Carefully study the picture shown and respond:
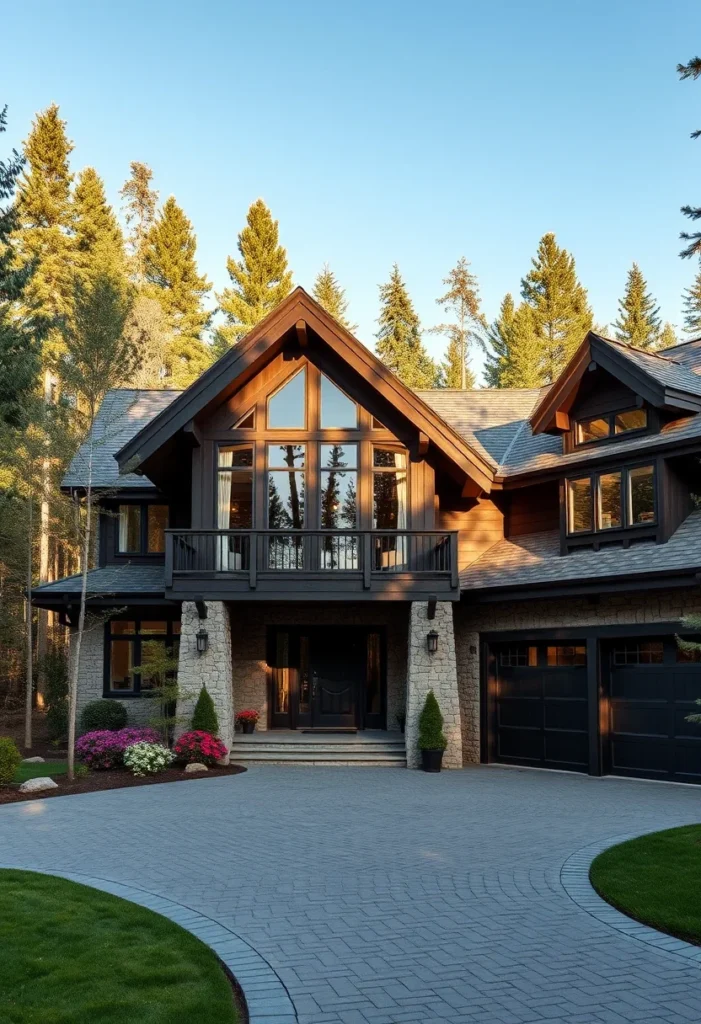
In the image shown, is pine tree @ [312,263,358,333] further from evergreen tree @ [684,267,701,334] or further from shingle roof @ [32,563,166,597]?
shingle roof @ [32,563,166,597]

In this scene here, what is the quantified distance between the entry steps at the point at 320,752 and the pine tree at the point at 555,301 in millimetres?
31559

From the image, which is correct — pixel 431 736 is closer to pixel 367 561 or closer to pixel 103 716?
pixel 367 561

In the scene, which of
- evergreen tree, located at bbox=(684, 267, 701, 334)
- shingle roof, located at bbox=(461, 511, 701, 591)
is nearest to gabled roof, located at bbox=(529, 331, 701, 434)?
shingle roof, located at bbox=(461, 511, 701, 591)

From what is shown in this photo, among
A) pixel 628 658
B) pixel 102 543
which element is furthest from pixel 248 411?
pixel 628 658

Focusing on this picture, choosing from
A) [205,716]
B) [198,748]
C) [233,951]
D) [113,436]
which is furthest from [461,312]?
[233,951]

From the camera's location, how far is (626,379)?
54.9 feet

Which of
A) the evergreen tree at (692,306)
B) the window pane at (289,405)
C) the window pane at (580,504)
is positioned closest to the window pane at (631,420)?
the window pane at (580,504)

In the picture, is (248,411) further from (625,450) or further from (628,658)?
(628,658)

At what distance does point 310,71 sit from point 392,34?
65.4 inches

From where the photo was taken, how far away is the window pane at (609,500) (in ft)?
55.5

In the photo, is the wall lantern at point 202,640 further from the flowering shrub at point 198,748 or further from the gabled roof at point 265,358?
the gabled roof at point 265,358

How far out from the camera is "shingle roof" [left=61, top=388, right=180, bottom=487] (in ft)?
68.3

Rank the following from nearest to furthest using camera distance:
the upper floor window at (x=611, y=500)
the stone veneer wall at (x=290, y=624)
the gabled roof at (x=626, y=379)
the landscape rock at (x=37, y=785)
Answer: the landscape rock at (x=37, y=785)
the gabled roof at (x=626, y=379)
the upper floor window at (x=611, y=500)
the stone veneer wall at (x=290, y=624)

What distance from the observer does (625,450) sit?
16.4 m
